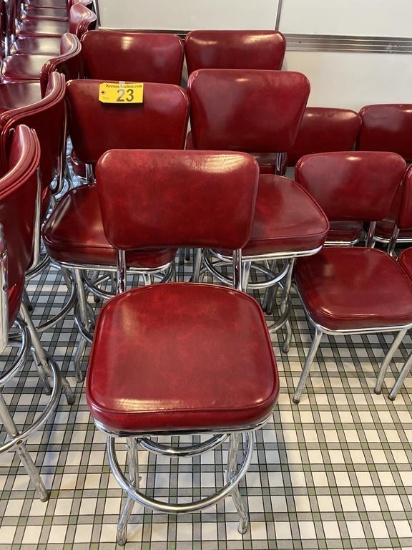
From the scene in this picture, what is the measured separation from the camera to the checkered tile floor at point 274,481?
4.12ft

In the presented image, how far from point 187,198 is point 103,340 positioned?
41 centimetres

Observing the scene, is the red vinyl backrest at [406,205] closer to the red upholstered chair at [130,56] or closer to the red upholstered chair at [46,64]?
the red upholstered chair at [130,56]

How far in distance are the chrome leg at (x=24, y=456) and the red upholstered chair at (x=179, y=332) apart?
255 millimetres

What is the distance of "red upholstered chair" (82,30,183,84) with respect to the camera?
1744 mm

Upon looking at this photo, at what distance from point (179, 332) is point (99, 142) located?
2.46ft

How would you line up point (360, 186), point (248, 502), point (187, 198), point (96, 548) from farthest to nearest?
1. point (360, 186)
2. point (248, 502)
3. point (96, 548)
4. point (187, 198)

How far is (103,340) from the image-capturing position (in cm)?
102

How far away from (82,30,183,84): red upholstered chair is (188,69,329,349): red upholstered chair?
0.44 metres

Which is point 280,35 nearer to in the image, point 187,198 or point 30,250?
point 187,198

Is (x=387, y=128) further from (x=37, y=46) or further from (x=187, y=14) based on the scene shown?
(x=37, y=46)

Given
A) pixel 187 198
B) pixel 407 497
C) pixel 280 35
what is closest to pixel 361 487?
pixel 407 497

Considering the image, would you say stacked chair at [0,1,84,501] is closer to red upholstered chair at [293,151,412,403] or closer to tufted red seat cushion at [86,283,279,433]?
tufted red seat cushion at [86,283,279,433]

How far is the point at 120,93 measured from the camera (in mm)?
1342

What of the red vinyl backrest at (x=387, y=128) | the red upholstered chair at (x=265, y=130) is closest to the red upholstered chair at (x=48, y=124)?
the red upholstered chair at (x=265, y=130)
